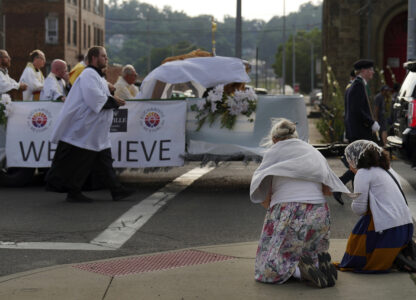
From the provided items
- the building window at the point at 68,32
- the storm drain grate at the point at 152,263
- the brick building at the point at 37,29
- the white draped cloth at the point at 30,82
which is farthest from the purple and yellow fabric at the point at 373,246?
the building window at the point at 68,32

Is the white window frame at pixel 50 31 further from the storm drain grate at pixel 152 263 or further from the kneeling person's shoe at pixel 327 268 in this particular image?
the kneeling person's shoe at pixel 327 268

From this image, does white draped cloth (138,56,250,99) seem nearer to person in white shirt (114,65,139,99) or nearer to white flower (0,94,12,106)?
person in white shirt (114,65,139,99)

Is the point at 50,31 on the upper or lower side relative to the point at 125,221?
upper

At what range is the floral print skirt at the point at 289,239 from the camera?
22.9ft

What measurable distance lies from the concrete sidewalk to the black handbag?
8 centimetres

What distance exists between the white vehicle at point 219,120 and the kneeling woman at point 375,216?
561 centimetres

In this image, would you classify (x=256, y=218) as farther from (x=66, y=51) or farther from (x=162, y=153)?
(x=66, y=51)

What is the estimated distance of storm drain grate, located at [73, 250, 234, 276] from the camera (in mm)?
7574

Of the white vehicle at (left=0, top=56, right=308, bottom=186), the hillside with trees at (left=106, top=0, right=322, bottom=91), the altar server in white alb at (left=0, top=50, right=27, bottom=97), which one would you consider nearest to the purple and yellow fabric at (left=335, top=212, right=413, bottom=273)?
the white vehicle at (left=0, top=56, right=308, bottom=186)

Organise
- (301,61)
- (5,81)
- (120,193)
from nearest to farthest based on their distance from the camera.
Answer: (120,193) → (5,81) → (301,61)

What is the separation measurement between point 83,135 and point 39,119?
175 cm

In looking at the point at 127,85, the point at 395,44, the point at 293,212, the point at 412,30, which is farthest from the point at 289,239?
the point at 395,44

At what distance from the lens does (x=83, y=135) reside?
12.1 metres

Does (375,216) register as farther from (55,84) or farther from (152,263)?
(55,84)
